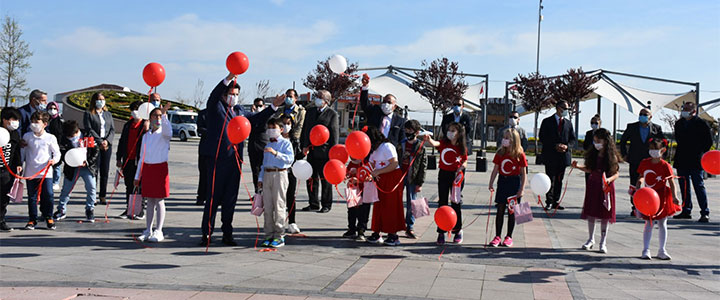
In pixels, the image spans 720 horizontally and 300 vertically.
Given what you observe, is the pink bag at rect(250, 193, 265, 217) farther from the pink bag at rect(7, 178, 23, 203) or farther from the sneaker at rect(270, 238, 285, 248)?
the pink bag at rect(7, 178, 23, 203)

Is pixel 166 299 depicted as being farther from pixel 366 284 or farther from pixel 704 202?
pixel 704 202

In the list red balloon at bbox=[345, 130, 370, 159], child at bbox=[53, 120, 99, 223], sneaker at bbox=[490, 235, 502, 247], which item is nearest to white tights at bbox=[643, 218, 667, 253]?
sneaker at bbox=[490, 235, 502, 247]

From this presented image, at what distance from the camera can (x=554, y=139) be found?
10711 mm

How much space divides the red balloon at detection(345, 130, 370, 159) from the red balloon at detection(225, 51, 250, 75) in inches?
52.8

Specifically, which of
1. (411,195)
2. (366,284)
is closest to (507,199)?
(411,195)

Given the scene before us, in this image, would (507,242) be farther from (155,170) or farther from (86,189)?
(86,189)

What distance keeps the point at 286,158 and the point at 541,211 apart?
5.60 m

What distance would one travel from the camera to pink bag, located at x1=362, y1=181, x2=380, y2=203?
704cm

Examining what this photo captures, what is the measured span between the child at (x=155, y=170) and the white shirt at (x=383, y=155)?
2361mm

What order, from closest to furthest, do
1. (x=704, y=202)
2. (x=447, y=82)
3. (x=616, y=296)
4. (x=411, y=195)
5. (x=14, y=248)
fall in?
1. (x=616, y=296)
2. (x=14, y=248)
3. (x=411, y=195)
4. (x=704, y=202)
5. (x=447, y=82)

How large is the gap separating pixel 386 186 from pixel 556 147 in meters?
4.48

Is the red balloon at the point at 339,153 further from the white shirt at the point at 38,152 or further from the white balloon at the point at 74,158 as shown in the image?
the white shirt at the point at 38,152

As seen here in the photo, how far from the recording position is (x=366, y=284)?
16.9ft

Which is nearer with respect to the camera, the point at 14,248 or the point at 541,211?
the point at 14,248
